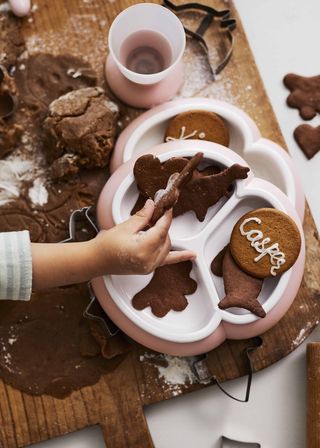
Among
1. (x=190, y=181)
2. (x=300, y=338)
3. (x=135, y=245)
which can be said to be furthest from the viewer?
(x=300, y=338)

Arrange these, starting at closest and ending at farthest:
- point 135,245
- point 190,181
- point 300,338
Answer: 1. point 135,245
2. point 190,181
3. point 300,338

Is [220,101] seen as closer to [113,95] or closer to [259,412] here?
[113,95]

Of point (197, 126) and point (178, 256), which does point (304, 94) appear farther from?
point (178, 256)

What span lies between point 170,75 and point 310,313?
532mm

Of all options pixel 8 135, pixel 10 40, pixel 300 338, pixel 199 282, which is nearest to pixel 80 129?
pixel 8 135

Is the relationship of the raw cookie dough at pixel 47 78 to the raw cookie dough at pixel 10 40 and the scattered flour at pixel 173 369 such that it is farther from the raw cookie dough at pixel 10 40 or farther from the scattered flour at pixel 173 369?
the scattered flour at pixel 173 369

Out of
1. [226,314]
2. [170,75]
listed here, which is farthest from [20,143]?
[226,314]

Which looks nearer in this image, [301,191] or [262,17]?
[301,191]

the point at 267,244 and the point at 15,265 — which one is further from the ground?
the point at 15,265

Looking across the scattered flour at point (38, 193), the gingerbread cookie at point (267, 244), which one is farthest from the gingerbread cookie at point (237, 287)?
the scattered flour at point (38, 193)

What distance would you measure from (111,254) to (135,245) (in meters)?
0.05

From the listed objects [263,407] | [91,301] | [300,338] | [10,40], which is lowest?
[263,407]

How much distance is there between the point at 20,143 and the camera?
116cm

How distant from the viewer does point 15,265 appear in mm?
965
